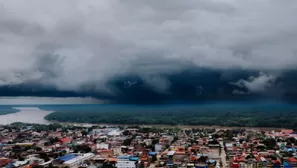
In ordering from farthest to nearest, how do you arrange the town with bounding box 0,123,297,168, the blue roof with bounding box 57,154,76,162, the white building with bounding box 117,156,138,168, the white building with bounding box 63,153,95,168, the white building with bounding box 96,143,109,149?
the white building with bounding box 96,143,109,149 < the blue roof with bounding box 57,154,76,162 < the white building with bounding box 63,153,95,168 < the town with bounding box 0,123,297,168 < the white building with bounding box 117,156,138,168

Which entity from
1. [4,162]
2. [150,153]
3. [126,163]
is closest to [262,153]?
[150,153]

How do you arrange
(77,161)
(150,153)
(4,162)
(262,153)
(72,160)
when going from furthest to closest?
(150,153), (262,153), (72,160), (77,161), (4,162)

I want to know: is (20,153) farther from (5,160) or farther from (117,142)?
(117,142)

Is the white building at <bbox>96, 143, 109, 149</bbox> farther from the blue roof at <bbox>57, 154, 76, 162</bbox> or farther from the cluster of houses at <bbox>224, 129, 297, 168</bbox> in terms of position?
the cluster of houses at <bbox>224, 129, 297, 168</bbox>

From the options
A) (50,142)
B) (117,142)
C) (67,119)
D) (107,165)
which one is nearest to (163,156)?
(107,165)

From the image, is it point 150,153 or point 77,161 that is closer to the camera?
point 77,161

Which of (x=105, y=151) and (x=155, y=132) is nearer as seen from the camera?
(x=105, y=151)

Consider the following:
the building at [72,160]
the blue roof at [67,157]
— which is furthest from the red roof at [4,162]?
the blue roof at [67,157]

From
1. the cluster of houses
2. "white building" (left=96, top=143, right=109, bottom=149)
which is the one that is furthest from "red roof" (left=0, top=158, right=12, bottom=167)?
the cluster of houses

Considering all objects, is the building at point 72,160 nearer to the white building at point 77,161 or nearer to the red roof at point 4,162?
the white building at point 77,161

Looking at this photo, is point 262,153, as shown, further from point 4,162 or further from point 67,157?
point 4,162

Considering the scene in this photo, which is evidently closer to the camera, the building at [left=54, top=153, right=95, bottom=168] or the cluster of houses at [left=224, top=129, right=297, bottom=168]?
the cluster of houses at [left=224, top=129, right=297, bottom=168]
